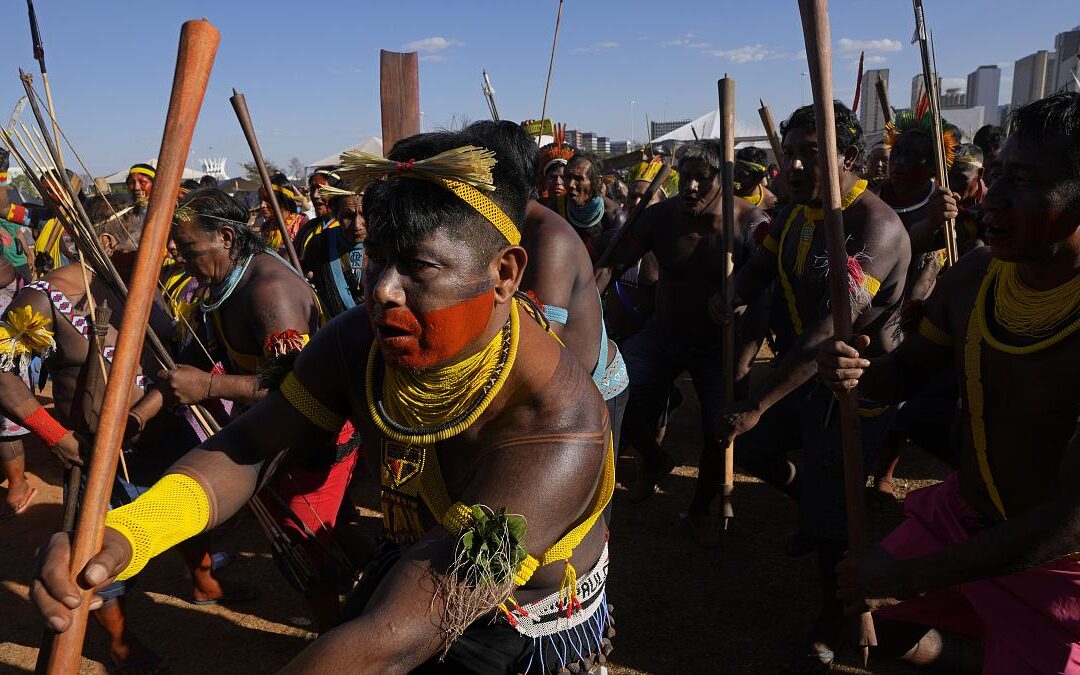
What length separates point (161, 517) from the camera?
6.08 ft

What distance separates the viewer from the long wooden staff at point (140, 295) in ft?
5.03

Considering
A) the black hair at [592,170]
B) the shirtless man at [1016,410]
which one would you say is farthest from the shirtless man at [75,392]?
the black hair at [592,170]

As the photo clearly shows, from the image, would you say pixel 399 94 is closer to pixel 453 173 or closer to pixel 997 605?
pixel 453 173

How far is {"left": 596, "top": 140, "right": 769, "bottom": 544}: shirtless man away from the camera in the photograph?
16.3 feet

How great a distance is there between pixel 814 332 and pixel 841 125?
147 cm

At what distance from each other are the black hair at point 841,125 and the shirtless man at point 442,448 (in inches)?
97.7

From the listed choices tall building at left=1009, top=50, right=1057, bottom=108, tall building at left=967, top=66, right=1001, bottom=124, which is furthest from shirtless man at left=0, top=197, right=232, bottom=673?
tall building at left=967, top=66, right=1001, bottom=124

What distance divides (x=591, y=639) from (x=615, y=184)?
41.0 feet

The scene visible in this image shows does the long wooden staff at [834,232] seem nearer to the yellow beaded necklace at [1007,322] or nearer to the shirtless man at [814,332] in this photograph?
the yellow beaded necklace at [1007,322]

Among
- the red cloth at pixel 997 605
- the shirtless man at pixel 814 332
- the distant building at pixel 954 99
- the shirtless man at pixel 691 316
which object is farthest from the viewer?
the distant building at pixel 954 99

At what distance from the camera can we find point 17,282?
19.1 ft

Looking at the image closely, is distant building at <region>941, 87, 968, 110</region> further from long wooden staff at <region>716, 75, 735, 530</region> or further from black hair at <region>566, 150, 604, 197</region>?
long wooden staff at <region>716, 75, 735, 530</region>

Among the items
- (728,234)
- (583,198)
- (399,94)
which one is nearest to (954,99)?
(583,198)

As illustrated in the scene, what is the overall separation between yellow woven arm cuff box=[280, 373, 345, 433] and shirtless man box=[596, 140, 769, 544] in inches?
124
